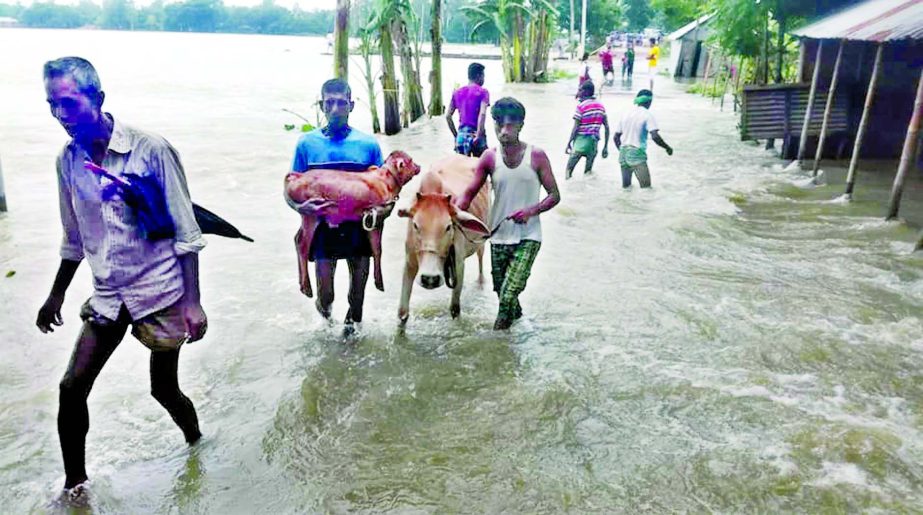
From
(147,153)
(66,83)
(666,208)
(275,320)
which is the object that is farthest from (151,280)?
(666,208)

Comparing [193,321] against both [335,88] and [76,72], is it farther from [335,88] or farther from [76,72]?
[335,88]

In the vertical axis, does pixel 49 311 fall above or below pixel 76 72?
below

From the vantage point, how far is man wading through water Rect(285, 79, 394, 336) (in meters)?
4.78

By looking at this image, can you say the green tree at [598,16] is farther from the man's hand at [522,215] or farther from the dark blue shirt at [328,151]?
the dark blue shirt at [328,151]

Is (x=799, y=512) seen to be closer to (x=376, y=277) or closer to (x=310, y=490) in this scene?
(x=310, y=490)

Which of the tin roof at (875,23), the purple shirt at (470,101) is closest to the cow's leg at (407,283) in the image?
the purple shirt at (470,101)

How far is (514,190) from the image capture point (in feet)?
17.1

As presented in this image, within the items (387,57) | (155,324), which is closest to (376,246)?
(155,324)

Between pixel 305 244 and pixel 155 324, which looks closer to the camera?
pixel 155 324

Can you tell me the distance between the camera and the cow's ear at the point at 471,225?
195 inches

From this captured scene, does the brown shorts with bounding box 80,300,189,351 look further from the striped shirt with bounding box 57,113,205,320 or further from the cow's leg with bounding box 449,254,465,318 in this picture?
the cow's leg with bounding box 449,254,465,318

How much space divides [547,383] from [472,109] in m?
5.20

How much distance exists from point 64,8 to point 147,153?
15372cm

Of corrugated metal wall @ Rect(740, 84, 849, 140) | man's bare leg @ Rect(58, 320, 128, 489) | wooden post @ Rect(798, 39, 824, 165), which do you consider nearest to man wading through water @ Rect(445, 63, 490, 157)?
corrugated metal wall @ Rect(740, 84, 849, 140)
